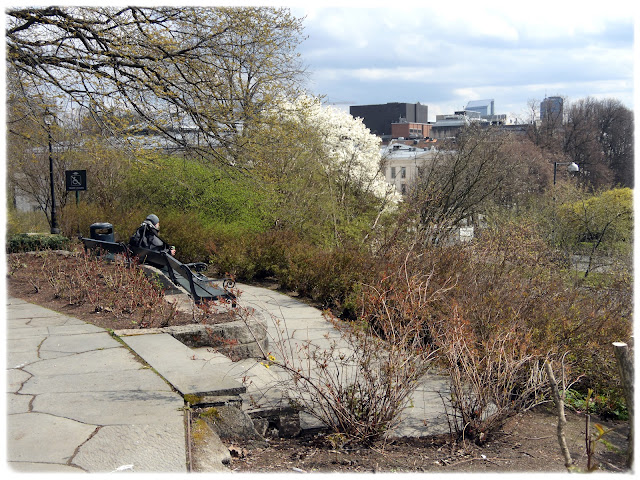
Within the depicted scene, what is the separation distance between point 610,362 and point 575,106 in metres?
54.4

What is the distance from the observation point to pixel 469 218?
18.2 m

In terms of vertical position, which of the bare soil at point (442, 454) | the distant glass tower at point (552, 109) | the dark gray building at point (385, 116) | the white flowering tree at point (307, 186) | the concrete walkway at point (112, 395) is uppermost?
the dark gray building at point (385, 116)

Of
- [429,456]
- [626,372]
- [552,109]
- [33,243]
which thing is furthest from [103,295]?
[552,109]

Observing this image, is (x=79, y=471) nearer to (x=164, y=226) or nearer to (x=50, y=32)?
(x=50, y=32)

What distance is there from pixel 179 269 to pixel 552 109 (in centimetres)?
5242

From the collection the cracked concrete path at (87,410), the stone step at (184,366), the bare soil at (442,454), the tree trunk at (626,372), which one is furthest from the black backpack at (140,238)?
the tree trunk at (626,372)

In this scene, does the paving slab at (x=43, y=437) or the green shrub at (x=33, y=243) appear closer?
the paving slab at (x=43, y=437)

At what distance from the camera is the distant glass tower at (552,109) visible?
176ft

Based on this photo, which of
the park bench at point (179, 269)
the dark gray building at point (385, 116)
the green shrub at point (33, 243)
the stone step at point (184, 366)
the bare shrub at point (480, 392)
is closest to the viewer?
the bare shrub at point (480, 392)

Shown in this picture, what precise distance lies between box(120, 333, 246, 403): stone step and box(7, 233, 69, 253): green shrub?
9253 millimetres

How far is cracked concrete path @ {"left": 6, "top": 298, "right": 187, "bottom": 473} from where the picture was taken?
3.46m

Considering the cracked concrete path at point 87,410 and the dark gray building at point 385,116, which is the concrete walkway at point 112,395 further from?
the dark gray building at point 385,116

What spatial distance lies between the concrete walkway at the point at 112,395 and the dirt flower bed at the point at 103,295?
455 mm

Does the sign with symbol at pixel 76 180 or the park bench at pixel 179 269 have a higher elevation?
the sign with symbol at pixel 76 180
